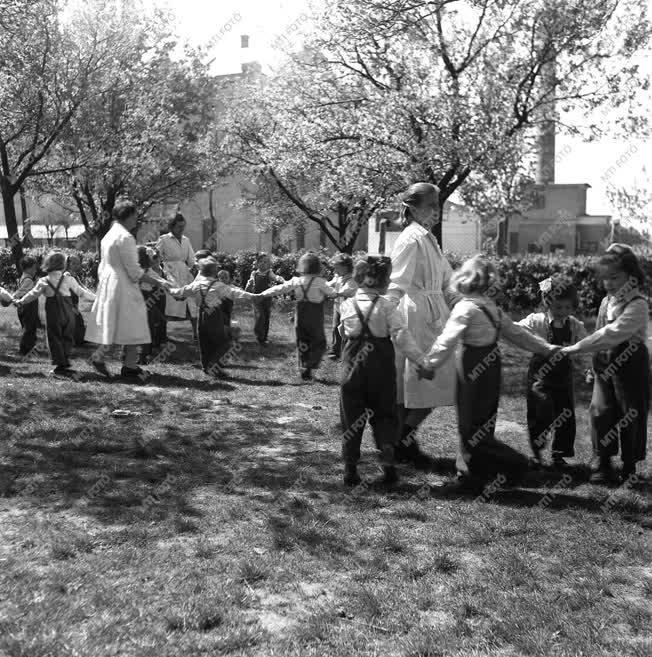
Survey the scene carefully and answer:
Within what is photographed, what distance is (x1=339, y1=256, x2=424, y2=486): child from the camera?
567 centimetres

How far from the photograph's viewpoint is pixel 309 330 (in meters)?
11.0

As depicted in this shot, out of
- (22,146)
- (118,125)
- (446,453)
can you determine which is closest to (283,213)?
(118,125)

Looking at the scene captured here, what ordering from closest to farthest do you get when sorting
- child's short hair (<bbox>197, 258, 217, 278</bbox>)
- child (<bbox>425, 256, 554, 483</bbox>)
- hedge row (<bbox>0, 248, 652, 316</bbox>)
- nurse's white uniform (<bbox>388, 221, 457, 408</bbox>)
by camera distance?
child (<bbox>425, 256, 554, 483</bbox>) → nurse's white uniform (<bbox>388, 221, 457, 408</bbox>) → child's short hair (<bbox>197, 258, 217, 278</bbox>) → hedge row (<bbox>0, 248, 652, 316</bbox>)

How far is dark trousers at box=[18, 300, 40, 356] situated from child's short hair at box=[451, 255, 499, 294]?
8.14 metres

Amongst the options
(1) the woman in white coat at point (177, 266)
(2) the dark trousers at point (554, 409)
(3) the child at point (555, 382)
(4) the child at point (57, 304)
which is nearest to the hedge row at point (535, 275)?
(1) the woman in white coat at point (177, 266)

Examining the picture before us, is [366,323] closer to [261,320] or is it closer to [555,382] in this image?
[555,382]

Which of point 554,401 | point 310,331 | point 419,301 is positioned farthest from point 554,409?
point 310,331

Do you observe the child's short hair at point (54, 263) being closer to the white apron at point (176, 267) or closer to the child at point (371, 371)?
the white apron at point (176, 267)

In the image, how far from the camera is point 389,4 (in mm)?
12508

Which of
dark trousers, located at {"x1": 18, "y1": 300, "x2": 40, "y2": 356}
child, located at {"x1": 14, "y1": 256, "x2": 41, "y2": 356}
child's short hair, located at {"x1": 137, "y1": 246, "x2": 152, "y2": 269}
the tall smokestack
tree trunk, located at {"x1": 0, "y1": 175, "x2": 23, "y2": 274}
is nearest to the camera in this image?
child, located at {"x1": 14, "y1": 256, "x2": 41, "y2": 356}

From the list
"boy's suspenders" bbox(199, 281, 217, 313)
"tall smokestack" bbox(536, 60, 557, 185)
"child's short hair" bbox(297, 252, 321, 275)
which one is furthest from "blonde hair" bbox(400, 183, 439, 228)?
"tall smokestack" bbox(536, 60, 557, 185)

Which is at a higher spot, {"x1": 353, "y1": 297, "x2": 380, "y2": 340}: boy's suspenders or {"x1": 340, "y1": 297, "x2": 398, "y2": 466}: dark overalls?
{"x1": 353, "y1": 297, "x2": 380, "y2": 340}: boy's suspenders

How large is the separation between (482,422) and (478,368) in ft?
1.23

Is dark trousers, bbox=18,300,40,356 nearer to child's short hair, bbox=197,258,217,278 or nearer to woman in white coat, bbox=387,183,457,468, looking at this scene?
child's short hair, bbox=197,258,217,278
